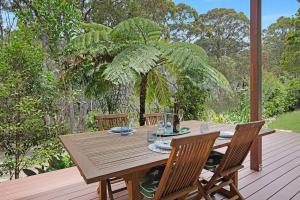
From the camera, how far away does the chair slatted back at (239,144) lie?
2.03m

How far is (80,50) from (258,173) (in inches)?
109

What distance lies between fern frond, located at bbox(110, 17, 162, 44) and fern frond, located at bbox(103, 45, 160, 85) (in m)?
0.28

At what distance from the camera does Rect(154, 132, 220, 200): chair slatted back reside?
1639mm

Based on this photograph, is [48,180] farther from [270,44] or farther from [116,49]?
[270,44]

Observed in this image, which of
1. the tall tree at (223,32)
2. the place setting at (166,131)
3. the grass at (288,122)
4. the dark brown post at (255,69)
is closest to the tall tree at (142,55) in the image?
the dark brown post at (255,69)

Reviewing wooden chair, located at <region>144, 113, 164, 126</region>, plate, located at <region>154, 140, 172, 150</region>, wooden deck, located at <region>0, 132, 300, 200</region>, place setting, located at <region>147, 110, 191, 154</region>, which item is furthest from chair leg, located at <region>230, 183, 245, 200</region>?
wooden chair, located at <region>144, 113, 164, 126</region>

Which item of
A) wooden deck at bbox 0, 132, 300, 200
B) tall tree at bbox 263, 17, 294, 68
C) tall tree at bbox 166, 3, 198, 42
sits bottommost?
wooden deck at bbox 0, 132, 300, 200

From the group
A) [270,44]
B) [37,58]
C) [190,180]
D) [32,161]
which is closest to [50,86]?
[37,58]

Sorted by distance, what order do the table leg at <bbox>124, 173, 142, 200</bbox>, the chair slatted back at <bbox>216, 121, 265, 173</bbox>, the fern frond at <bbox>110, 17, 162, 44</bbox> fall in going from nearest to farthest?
1. the table leg at <bbox>124, 173, 142, 200</bbox>
2. the chair slatted back at <bbox>216, 121, 265, 173</bbox>
3. the fern frond at <bbox>110, 17, 162, 44</bbox>

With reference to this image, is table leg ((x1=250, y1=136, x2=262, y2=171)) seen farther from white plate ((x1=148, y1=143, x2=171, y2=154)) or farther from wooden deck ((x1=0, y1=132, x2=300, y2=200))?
white plate ((x1=148, y1=143, x2=171, y2=154))

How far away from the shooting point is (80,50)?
3732 millimetres

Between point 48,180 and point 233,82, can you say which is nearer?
point 48,180

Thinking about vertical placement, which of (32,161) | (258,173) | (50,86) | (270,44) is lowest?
(258,173)

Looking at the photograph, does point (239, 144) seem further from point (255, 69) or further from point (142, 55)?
point (142, 55)
